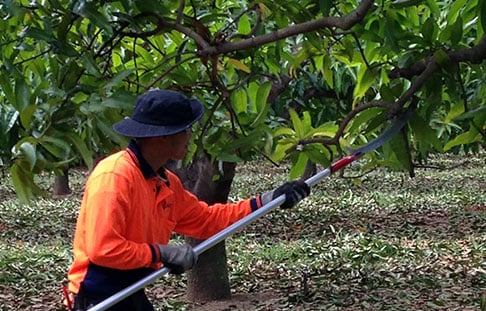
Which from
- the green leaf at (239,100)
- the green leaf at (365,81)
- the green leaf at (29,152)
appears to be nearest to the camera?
the green leaf at (29,152)

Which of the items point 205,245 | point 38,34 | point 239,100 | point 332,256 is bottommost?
point 332,256

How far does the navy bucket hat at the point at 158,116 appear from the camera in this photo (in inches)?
86.6

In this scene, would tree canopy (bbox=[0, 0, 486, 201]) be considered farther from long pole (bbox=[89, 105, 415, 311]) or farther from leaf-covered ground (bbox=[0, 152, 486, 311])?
leaf-covered ground (bbox=[0, 152, 486, 311])

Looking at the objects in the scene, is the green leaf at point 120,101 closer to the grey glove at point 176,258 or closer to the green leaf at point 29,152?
the green leaf at point 29,152

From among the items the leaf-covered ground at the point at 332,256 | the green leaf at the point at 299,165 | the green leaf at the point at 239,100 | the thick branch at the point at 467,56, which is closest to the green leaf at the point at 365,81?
the thick branch at the point at 467,56

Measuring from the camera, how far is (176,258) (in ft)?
7.22

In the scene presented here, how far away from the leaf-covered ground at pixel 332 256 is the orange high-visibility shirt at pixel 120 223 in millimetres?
1072

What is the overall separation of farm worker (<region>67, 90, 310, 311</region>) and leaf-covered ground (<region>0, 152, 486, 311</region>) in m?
1.08

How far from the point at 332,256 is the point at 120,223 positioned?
434 cm

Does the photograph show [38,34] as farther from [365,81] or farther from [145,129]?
[365,81]

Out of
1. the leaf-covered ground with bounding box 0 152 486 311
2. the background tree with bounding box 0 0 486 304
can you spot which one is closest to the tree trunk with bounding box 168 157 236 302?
the leaf-covered ground with bounding box 0 152 486 311

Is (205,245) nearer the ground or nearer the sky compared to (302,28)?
nearer the ground

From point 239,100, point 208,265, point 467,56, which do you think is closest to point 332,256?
point 208,265

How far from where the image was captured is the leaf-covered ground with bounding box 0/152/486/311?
16.2 feet
